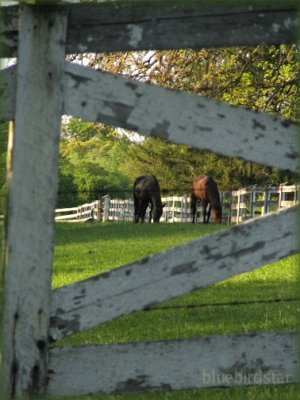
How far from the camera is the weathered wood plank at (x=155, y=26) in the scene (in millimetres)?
3748

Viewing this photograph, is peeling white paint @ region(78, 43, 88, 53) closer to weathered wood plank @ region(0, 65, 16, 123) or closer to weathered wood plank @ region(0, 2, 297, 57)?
weathered wood plank @ region(0, 2, 297, 57)

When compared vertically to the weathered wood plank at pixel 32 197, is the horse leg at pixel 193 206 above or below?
above

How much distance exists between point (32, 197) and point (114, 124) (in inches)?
17.3

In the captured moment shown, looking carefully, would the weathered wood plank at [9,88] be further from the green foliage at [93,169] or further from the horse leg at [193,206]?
the green foliage at [93,169]

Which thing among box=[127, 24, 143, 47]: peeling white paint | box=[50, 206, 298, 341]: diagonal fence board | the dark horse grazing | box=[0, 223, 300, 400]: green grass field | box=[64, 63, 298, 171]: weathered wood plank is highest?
the dark horse grazing

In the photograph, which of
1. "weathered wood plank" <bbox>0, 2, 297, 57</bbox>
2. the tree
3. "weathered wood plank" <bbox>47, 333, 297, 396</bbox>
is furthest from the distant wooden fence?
"weathered wood plank" <bbox>0, 2, 297, 57</bbox>

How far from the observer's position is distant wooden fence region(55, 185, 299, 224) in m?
33.7

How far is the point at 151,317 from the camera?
8.41 meters

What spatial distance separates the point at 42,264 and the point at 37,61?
81cm

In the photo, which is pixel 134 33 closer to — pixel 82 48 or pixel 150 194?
pixel 82 48

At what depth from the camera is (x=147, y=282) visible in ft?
12.4

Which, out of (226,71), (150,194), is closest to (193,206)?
(150,194)

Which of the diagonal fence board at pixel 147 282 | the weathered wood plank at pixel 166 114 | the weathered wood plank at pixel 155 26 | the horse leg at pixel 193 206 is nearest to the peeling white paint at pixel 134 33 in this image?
the weathered wood plank at pixel 155 26

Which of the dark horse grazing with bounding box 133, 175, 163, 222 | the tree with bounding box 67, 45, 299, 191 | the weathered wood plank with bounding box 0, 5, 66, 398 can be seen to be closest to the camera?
the weathered wood plank with bounding box 0, 5, 66, 398
